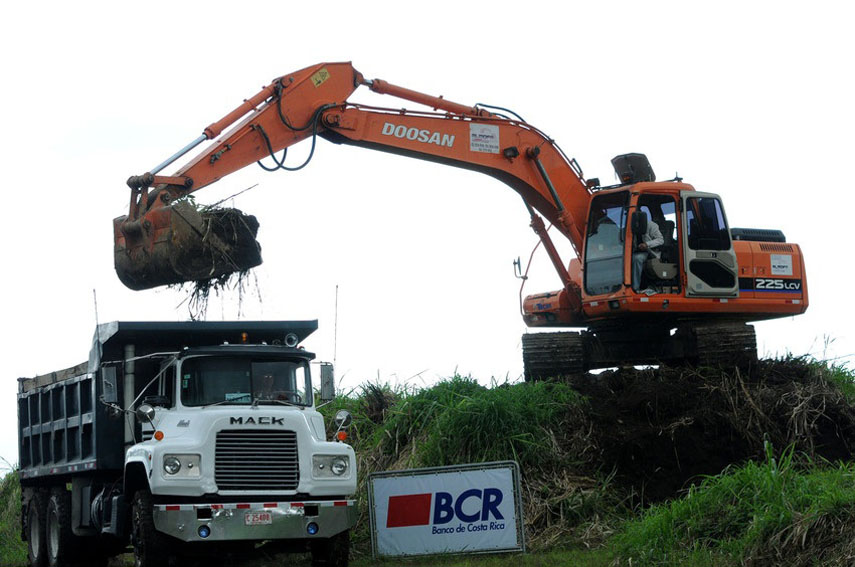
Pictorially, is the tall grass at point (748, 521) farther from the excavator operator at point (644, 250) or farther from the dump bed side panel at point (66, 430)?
the dump bed side panel at point (66, 430)

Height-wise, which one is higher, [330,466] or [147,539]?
[330,466]

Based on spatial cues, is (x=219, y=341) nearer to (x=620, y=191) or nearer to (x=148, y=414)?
(x=148, y=414)

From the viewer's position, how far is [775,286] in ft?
70.5

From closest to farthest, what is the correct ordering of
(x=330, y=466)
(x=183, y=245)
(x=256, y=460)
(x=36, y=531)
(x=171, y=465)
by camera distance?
(x=171, y=465) < (x=256, y=460) < (x=330, y=466) < (x=183, y=245) < (x=36, y=531)

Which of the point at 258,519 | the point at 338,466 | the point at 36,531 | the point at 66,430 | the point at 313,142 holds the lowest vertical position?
the point at 36,531

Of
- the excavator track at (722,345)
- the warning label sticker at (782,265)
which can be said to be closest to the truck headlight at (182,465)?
the excavator track at (722,345)

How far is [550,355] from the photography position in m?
20.8

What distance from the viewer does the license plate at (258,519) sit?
44.7 feet

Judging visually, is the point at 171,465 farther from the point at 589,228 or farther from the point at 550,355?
the point at 589,228

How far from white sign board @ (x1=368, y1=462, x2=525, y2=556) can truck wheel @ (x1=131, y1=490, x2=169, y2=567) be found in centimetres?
301

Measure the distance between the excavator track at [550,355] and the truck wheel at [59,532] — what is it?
7.98 metres

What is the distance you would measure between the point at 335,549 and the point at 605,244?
8536 mm

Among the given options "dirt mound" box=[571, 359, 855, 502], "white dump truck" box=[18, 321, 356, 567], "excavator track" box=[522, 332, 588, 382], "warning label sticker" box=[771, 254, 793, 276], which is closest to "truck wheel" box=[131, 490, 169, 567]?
"white dump truck" box=[18, 321, 356, 567]

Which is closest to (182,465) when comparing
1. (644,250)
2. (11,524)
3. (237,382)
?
(237,382)
